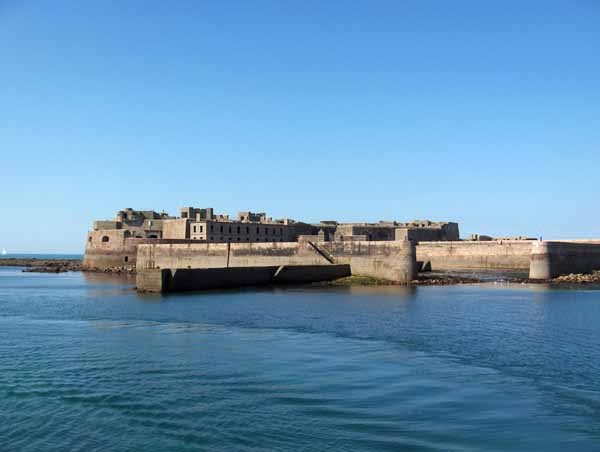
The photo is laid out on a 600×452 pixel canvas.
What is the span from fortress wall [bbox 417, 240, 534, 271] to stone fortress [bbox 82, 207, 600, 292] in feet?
0.31

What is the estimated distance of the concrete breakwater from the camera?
36281 mm

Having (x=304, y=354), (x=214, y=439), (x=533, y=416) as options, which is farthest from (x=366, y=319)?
(x=214, y=439)

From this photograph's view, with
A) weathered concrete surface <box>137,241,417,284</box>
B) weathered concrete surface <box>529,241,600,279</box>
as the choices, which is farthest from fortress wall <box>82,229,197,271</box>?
weathered concrete surface <box>529,241,600,279</box>

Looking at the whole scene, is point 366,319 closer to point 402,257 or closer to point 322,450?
point 322,450

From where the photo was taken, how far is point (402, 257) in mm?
41469

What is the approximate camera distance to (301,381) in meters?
13.3

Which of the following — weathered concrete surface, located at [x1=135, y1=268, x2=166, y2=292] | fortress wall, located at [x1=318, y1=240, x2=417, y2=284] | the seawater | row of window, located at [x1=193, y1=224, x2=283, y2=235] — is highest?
row of window, located at [x1=193, y1=224, x2=283, y2=235]

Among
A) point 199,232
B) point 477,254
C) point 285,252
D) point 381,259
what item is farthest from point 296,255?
point 477,254

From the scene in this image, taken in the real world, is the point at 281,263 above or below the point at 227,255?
below

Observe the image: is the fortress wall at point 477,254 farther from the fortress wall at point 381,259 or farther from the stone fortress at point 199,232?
the fortress wall at point 381,259

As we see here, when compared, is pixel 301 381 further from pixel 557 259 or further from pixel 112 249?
pixel 112 249

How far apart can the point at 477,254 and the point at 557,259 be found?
14.2m

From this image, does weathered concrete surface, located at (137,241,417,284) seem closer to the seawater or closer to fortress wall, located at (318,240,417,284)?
fortress wall, located at (318,240,417,284)

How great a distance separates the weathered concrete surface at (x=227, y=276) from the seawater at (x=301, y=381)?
9.41m
